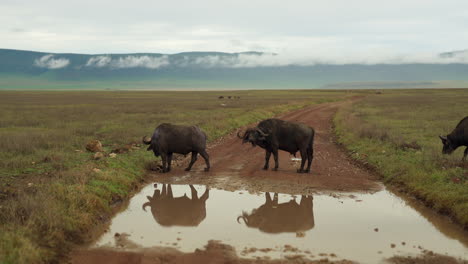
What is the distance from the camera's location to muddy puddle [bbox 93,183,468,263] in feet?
30.6

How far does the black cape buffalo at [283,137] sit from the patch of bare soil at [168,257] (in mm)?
8167

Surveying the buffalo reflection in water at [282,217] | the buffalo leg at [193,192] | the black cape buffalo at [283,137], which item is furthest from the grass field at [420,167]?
the buffalo leg at [193,192]

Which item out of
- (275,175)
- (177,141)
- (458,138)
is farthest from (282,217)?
(458,138)

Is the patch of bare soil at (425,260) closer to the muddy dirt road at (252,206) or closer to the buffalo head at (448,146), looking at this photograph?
the muddy dirt road at (252,206)

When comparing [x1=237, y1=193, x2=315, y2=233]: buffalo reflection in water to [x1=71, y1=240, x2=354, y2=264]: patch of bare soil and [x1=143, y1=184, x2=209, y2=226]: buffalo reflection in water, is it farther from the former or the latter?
[x1=71, y1=240, x2=354, y2=264]: patch of bare soil

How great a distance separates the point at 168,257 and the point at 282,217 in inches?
149

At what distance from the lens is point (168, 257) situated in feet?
28.6

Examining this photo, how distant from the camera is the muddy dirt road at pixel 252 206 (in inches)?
350

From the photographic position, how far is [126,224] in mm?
10898

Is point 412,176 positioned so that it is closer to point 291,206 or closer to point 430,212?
point 430,212

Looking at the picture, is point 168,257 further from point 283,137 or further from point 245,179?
point 283,137

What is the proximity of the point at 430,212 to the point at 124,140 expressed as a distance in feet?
54.5

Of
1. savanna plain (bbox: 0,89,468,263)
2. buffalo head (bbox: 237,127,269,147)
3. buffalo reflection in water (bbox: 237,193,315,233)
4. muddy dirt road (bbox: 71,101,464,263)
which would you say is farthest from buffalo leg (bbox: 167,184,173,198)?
buffalo head (bbox: 237,127,269,147)

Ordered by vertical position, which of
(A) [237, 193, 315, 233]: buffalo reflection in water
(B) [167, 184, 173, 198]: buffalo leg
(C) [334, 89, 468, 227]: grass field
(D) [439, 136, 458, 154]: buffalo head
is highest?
(D) [439, 136, 458, 154]: buffalo head
